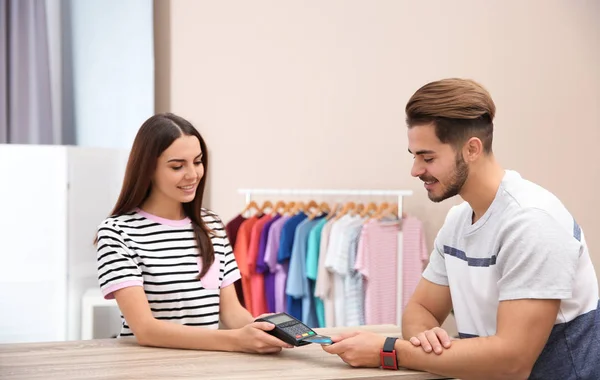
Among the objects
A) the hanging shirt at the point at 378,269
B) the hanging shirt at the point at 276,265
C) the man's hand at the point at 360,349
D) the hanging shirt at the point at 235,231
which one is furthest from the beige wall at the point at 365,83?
the man's hand at the point at 360,349

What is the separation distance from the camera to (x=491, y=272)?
1974 millimetres

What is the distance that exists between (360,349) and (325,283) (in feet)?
6.78

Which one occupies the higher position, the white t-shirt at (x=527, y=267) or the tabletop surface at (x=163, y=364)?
the white t-shirt at (x=527, y=267)

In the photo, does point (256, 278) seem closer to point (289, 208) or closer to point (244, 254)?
point (244, 254)

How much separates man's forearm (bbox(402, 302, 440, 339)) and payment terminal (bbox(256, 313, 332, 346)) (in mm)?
287

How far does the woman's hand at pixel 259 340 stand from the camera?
2.09 metres

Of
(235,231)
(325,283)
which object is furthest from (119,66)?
(325,283)

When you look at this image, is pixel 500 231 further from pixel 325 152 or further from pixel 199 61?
pixel 199 61

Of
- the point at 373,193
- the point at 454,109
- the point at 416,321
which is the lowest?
the point at 416,321

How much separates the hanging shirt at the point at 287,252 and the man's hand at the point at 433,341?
2.16m

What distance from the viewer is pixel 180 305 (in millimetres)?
2381

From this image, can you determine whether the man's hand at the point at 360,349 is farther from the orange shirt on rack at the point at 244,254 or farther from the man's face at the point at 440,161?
the orange shirt on rack at the point at 244,254

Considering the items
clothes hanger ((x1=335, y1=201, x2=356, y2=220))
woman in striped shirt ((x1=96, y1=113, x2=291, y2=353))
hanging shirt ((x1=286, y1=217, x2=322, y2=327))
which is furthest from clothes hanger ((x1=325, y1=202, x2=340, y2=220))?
woman in striped shirt ((x1=96, y1=113, x2=291, y2=353))

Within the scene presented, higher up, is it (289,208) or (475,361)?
(289,208)
